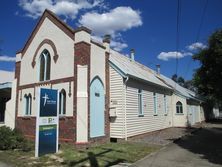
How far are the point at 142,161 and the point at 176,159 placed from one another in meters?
1.60

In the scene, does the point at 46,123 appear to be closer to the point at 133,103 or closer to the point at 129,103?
the point at 129,103

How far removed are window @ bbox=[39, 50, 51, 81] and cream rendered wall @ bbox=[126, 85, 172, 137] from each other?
5.82 m

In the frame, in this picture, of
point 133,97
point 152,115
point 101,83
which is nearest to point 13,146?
point 101,83

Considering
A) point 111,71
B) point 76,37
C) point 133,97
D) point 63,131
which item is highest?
point 76,37

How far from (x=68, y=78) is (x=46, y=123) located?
3881mm

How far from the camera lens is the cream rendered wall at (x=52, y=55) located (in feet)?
46.3

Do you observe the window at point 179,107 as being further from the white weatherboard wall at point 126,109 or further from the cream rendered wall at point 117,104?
the cream rendered wall at point 117,104

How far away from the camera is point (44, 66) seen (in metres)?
16.2

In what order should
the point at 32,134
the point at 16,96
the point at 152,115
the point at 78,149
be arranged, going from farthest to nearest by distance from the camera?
the point at 152,115, the point at 16,96, the point at 32,134, the point at 78,149

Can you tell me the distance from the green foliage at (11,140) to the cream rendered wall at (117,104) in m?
5.59

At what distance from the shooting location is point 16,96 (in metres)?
18.0

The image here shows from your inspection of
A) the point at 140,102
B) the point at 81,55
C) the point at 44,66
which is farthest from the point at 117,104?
the point at 44,66

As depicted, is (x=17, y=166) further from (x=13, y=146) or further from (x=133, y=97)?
(x=133, y=97)

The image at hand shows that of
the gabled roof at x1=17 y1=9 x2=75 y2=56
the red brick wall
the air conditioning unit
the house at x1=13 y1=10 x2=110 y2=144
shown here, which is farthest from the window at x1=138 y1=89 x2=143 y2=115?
the gabled roof at x1=17 y1=9 x2=75 y2=56
